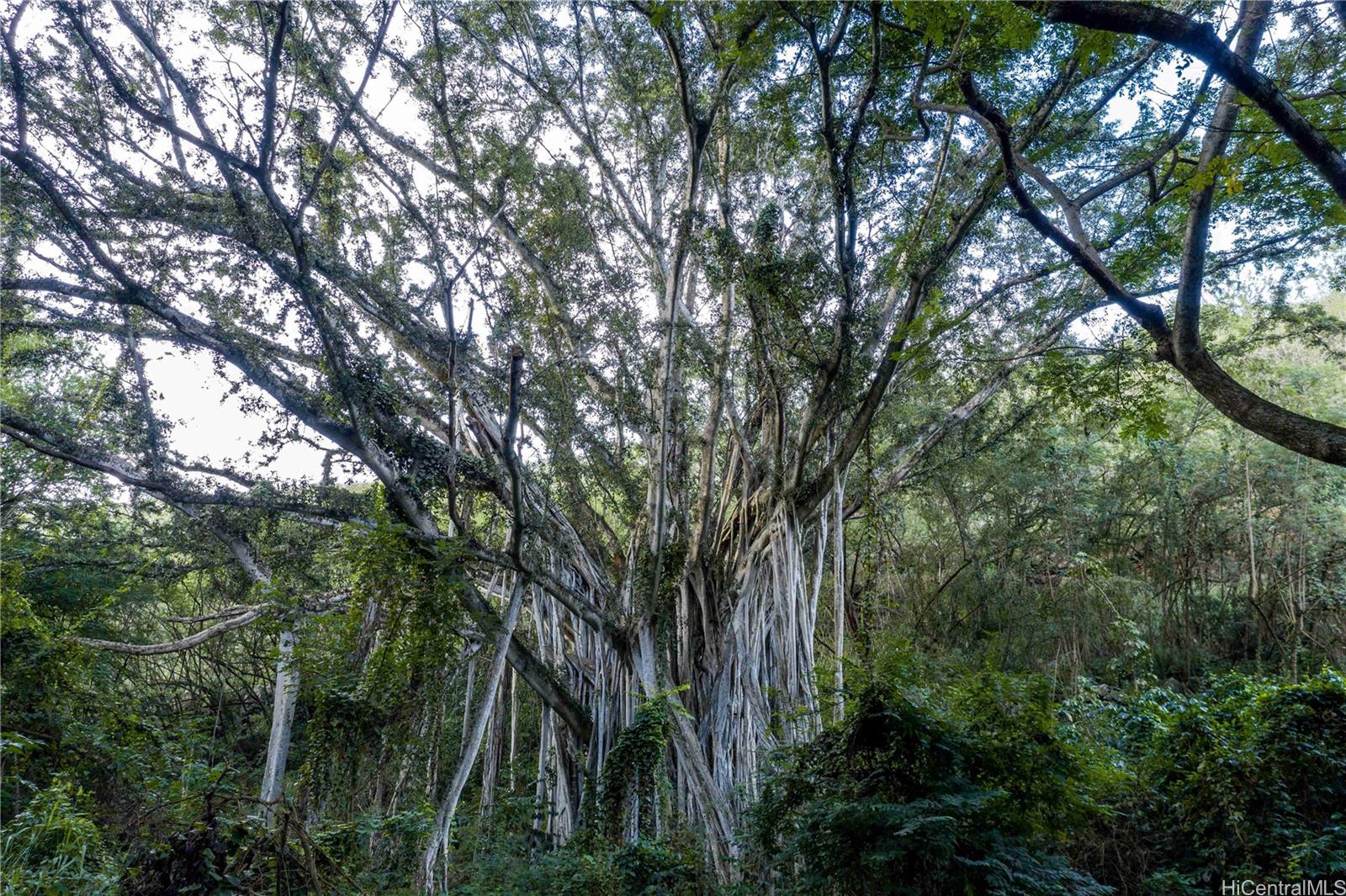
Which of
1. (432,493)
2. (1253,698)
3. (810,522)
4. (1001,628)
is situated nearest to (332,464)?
(432,493)

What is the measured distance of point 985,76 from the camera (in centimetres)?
380

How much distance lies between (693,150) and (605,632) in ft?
10.8

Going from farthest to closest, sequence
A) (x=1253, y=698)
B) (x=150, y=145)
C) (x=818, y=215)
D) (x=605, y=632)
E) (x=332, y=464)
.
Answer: (x=818, y=215) < (x=605, y=632) < (x=332, y=464) < (x=150, y=145) < (x=1253, y=698)

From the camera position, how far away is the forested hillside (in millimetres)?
2635

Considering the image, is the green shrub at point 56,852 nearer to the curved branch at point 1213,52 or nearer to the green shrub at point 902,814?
the green shrub at point 902,814

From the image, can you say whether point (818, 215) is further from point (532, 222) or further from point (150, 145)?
point (150, 145)

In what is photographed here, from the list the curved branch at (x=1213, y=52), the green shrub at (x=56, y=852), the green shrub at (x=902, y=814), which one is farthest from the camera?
the green shrub at (x=56, y=852)

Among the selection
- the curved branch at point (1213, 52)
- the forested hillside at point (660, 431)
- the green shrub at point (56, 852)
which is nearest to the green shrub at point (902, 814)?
the forested hillside at point (660, 431)

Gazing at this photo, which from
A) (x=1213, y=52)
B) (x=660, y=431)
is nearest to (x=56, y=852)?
(x=660, y=431)

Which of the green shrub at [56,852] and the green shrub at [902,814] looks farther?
the green shrub at [56,852]

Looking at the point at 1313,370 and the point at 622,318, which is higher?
the point at 1313,370

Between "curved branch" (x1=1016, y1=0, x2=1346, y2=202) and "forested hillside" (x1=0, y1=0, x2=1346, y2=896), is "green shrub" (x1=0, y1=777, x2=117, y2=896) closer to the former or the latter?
"forested hillside" (x1=0, y1=0, x2=1346, y2=896)

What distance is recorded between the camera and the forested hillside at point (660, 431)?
2635 millimetres

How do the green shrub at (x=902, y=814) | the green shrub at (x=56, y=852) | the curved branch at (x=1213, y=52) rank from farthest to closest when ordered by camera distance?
the green shrub at (x=56, y=852), the curved branch at (x=1213, y=52), the green shrub at (x=902, y=814)
